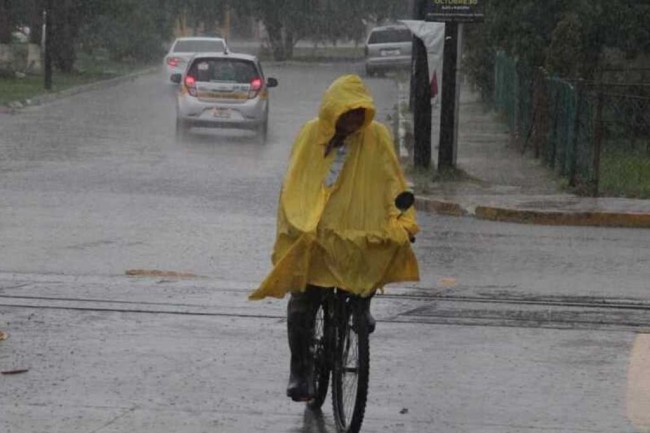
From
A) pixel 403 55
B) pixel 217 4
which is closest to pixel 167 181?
pixel 403 55

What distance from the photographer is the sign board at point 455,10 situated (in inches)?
767

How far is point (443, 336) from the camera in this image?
32.7 ft

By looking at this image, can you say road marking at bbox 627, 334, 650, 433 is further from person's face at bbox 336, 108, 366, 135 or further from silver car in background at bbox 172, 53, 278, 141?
silver car in background at bbox 172, 53, 278, 141

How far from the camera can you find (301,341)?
750cm

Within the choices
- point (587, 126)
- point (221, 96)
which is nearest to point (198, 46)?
point (221, 96)

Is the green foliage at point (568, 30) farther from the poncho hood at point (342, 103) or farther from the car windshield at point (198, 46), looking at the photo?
the poncho hood at point (342, 103)

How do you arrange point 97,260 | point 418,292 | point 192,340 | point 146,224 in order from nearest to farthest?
point 192,340 < point 418,292 < point 97,260 < point 146,224

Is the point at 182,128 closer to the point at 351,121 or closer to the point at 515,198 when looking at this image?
the point at 515,198

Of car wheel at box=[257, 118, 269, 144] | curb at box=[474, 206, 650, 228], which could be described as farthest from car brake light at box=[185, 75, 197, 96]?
curb at box=[474, 206, 650, 228]

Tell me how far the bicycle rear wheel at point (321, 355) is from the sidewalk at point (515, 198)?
922 centimetres

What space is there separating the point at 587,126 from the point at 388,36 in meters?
37.7

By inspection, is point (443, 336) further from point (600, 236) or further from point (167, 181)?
point (167, 181)

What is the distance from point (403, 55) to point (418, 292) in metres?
44.4

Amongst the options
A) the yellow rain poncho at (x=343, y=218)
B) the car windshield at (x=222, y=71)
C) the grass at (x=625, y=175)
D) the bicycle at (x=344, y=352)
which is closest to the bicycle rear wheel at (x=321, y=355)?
the bicycle at (x=344, y=352)
